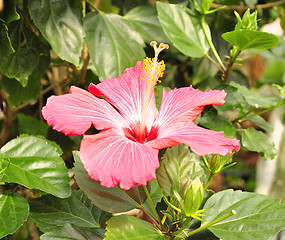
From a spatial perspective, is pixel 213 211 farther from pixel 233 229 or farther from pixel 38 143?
pixel 38 143

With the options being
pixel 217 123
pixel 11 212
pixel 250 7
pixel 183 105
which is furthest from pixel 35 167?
pixel 250 7

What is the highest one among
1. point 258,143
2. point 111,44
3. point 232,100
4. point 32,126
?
point 111,44

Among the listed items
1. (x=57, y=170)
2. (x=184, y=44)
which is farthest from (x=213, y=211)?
(x=184, y=44)

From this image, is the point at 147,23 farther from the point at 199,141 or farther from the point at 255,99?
the point at 199,141

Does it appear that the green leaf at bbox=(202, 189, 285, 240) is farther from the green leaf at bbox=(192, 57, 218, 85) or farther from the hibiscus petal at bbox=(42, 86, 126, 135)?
the green leaf at bbox=(192, 57, 218, 85)

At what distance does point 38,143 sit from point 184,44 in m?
0.42

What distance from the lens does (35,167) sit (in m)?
0.72

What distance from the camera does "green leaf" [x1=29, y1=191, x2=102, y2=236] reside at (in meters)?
0.72

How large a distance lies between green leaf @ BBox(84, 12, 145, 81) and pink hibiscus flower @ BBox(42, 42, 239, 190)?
150mm

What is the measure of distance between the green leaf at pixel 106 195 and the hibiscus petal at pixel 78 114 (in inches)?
4.0

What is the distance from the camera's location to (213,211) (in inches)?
27.2

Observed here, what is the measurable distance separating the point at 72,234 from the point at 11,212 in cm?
12

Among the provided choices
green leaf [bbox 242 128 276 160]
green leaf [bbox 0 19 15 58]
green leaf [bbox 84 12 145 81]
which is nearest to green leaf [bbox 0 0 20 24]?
green leaf [bbox 0 19 15 58]

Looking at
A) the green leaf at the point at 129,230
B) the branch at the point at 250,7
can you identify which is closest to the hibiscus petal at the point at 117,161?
the green leaf at the point at 129,230
